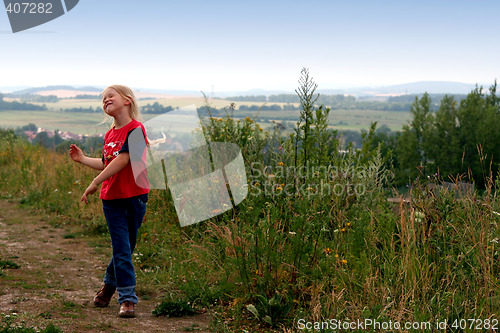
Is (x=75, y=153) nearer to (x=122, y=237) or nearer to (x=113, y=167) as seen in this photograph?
(x=113, y=167)

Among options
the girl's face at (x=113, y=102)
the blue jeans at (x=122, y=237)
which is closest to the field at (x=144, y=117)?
the girl's face at (x=113, y=102)

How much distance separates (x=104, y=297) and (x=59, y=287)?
0.77 m

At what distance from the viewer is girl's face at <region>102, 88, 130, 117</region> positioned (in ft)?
12.9

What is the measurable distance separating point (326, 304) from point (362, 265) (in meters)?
0.52

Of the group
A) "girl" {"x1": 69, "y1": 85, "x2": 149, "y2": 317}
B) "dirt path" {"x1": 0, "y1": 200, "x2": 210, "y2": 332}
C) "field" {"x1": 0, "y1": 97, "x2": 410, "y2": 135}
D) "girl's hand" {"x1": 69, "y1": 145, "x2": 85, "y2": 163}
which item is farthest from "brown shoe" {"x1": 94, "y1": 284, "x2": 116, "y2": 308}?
"field" {"x1": 0, "y1": 97, "x2": 410, "y2": 135}

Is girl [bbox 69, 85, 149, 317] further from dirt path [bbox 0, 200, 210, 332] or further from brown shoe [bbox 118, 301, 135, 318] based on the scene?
dirt path [bbox 0, 200, 210, 332]

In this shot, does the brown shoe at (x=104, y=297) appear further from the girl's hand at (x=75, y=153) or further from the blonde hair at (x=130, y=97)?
the blonde hair at (x=130, y=97)

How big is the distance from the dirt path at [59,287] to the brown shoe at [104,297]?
0.20 feet

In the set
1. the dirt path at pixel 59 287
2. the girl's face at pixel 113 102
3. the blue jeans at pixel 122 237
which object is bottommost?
the dirt path at pixel 59 287

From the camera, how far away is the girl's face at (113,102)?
12.9ft

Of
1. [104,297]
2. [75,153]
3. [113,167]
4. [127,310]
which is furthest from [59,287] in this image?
[113,167]

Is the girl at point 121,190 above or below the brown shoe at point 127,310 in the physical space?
above

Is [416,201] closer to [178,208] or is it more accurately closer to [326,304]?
[326,304]

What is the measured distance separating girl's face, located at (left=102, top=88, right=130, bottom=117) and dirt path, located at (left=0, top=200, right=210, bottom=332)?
1687 mm
